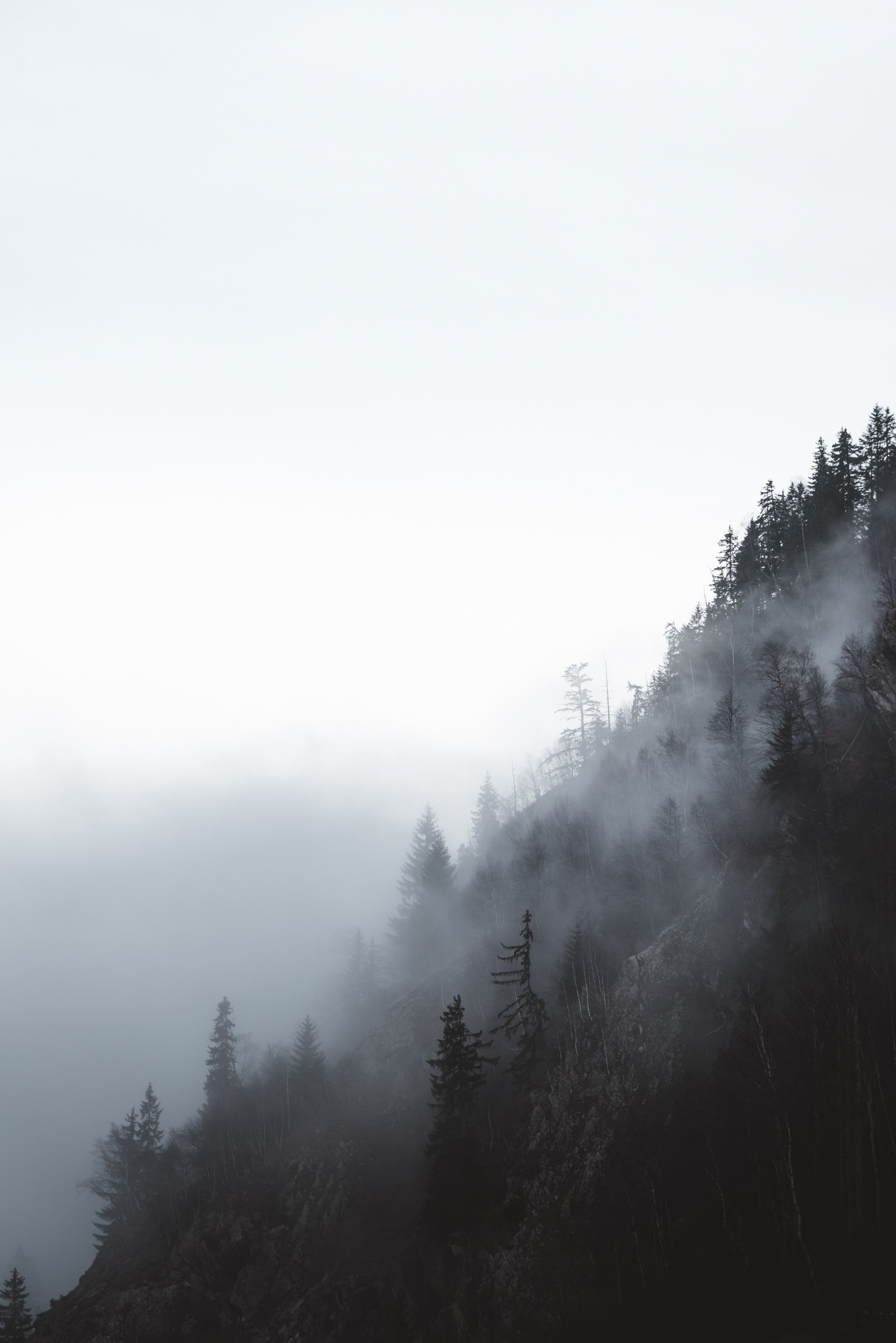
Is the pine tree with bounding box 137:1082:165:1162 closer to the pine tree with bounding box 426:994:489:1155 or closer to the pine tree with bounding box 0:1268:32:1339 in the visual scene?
the pine tree with bounding box 0:1268:32:1339

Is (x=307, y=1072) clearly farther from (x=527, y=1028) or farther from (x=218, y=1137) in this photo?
(x=527, y=1028)

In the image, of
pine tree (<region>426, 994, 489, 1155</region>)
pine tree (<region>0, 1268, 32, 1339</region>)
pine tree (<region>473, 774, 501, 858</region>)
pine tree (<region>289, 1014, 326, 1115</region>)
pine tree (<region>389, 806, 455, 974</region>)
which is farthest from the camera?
pine tree (<region>473, 774, 501, 858</region>)

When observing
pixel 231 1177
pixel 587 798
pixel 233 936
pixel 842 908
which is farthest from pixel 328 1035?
pixel 233 936

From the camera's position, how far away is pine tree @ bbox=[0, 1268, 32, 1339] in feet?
204

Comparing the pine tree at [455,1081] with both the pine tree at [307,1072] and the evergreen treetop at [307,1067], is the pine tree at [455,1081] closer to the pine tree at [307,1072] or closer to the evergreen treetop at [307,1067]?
the pine tree at [307,1072]

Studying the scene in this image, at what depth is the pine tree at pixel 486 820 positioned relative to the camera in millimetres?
118375

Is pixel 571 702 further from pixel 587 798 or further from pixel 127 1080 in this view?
pixel 127 1080

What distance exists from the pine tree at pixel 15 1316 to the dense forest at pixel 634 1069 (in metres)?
5.63

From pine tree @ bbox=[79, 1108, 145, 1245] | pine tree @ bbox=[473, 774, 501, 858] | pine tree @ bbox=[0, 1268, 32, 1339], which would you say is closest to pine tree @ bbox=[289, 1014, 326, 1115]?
pine tree @ bbox=[79, 1108, 145, 1245]

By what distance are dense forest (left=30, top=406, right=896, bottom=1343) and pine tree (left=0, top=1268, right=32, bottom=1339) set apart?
221 inches

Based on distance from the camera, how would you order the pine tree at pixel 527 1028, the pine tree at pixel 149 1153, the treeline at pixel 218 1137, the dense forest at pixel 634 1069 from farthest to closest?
the pine tree at pixel 149 1153, the treeline at pixel 218 1137, the pine tree at pixel 527 1028, the dense forest at pixel 634 1069

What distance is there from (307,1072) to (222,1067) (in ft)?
50.9

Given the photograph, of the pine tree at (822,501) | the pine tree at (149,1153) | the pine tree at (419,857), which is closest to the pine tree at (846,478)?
the pine tree at (822,501)

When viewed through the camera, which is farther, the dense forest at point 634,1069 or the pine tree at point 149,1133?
the pine tree at point 149,1133
